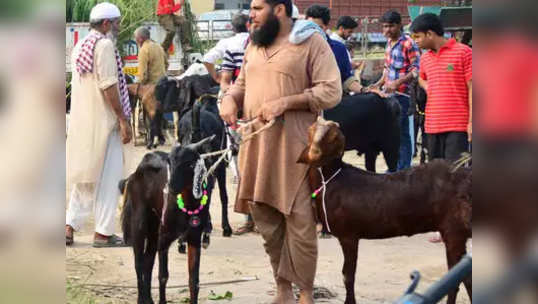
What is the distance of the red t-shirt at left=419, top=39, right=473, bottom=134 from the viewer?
700 cm

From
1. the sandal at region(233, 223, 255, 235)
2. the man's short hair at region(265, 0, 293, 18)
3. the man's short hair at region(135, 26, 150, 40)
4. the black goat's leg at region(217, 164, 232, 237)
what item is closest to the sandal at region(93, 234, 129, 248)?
the black goat's leg at region(217, 164, 232, 237)

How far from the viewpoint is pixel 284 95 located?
18.0 feet

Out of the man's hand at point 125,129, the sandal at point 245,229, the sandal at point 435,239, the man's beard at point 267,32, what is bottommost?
the sandal at point 245,229

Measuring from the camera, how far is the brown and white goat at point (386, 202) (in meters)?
5.54

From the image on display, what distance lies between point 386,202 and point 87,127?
3441 millimetres

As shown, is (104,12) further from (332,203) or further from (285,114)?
(332,203)

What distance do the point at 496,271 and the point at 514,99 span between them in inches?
14.8

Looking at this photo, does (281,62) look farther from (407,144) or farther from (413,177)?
(407,144)

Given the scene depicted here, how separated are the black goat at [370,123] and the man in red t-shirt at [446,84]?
141 centimetres

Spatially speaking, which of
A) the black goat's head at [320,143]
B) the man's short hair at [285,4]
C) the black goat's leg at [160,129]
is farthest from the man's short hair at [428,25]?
the black goat's leg at [160,129]

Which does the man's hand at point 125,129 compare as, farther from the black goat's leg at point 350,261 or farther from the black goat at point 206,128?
the black goat's leg at point 350,261

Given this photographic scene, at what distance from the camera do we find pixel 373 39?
31.7 metres

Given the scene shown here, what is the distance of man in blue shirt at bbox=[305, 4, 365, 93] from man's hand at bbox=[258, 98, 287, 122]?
218cm

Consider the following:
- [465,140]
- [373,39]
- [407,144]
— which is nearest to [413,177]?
[465,140]
